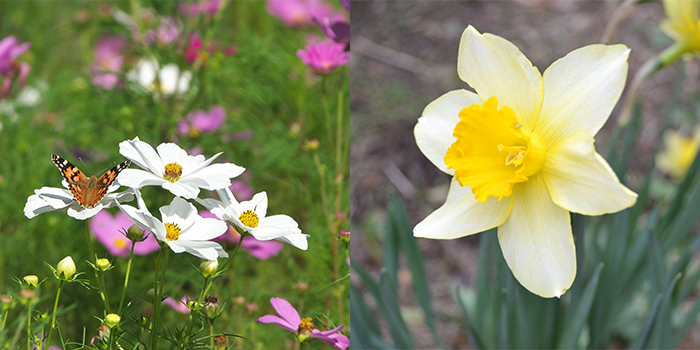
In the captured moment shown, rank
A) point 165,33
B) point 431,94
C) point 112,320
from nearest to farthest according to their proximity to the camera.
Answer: point 112,320, point 165,33, point 431,94

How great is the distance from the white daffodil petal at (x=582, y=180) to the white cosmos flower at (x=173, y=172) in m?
0.24

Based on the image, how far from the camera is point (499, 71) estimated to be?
0.41 meters

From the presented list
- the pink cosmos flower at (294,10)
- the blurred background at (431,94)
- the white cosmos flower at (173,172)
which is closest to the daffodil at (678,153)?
the blurred background at (431,94)

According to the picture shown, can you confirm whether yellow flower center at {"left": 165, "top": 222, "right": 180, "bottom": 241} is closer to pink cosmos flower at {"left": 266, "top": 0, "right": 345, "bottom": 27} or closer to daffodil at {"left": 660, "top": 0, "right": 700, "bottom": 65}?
daffodil at {"left": 660, "top": 0, "right": 700, "bottom": 65}

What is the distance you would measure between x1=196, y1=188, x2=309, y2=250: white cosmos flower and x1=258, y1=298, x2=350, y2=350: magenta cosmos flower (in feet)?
0.20

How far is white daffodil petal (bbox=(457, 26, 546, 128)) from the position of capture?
1.33 ft

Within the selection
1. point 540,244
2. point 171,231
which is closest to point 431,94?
point 540,244

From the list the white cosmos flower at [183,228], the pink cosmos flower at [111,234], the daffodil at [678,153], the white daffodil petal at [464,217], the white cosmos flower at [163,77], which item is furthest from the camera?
the daffodil at [678,153]

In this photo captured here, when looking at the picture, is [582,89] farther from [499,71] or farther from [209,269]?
[209,269]

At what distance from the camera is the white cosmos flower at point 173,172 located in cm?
33

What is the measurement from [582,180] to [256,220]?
9.5 inches

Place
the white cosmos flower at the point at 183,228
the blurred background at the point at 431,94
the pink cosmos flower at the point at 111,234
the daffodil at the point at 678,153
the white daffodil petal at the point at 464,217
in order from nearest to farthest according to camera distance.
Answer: the white cosmos flower at the point at 183,228 < the white daffodil petal at the point at 464,217 < the pink cosmos flower at the point at 111,234 < the daffodil at the point at 678,153 < the blurred background at the point at 431,94

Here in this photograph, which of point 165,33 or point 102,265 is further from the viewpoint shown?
point 165,33

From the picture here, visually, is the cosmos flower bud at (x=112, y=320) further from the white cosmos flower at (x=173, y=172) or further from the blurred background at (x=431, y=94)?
the blurred background at (x=431, y=94)
